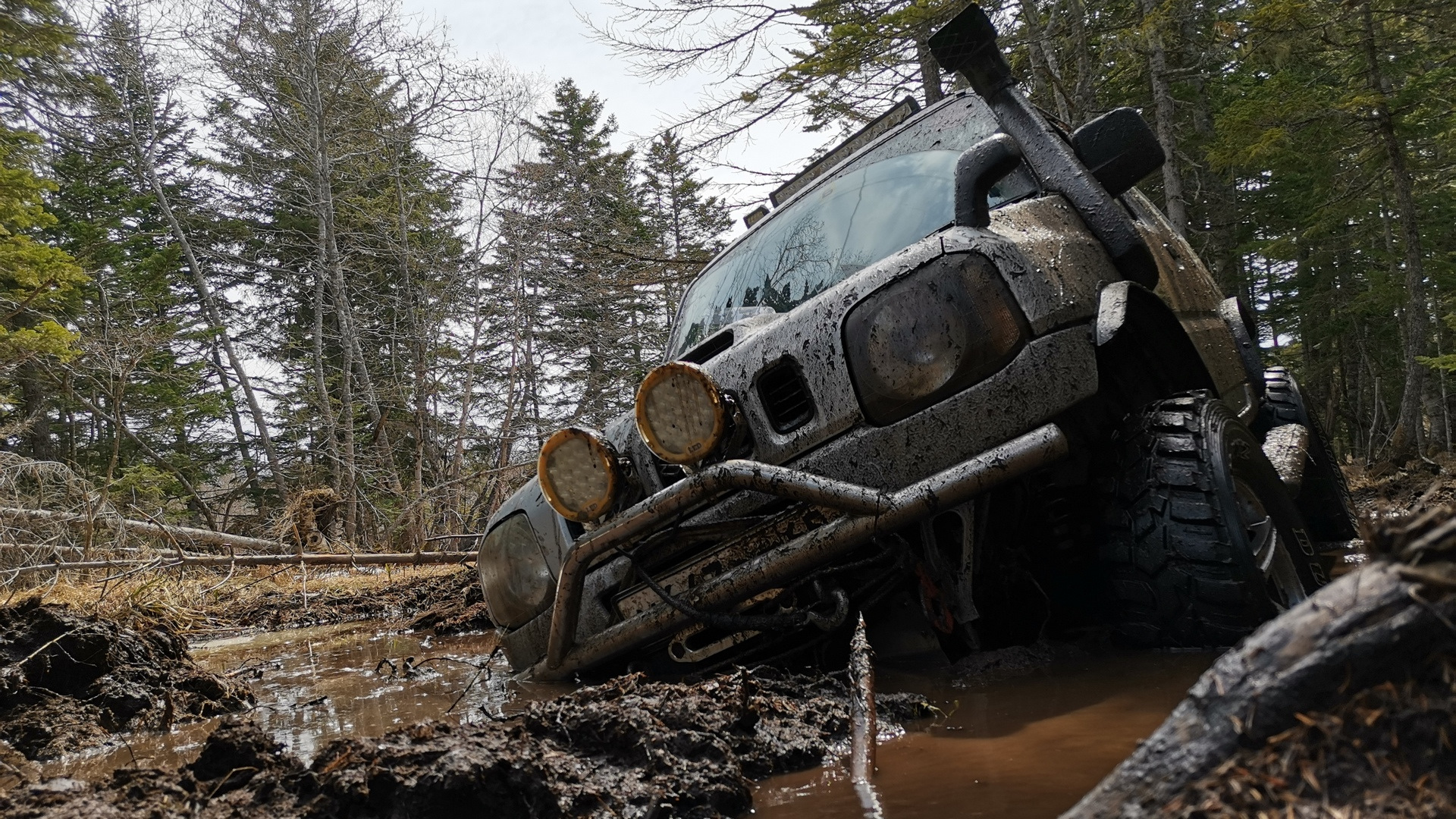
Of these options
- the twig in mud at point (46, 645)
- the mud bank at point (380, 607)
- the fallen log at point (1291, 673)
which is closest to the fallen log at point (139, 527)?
the mud bank at point (380, 607)

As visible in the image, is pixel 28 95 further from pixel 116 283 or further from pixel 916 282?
pixel 916 282

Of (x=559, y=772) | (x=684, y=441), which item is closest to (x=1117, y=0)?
(x=684, y=441)

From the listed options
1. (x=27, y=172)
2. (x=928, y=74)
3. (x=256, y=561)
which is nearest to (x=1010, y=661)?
(x=256, y=561)

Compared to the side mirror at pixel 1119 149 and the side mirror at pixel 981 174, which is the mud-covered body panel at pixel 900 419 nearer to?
the side mirror at pixel 981 174

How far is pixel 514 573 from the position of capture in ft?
10.8

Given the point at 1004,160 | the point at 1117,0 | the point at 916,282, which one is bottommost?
the point at 916,282

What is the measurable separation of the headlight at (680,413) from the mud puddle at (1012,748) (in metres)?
0.96

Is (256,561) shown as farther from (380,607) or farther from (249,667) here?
(249,667)

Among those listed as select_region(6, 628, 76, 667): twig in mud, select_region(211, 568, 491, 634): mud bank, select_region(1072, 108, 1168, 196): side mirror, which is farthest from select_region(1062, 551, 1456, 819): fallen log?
select_region(211, 568, 491, 634): mud bank

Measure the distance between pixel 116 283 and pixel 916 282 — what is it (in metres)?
22.5

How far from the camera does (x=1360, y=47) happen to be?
12633 millimetres

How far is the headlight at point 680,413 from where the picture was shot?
2617mm

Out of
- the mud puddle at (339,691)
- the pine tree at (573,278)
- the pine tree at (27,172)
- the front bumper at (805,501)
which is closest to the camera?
the front bumper at (805,501)

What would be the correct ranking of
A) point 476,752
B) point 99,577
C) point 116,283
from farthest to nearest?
point 116,283 < point 99,577 < point 476,752
